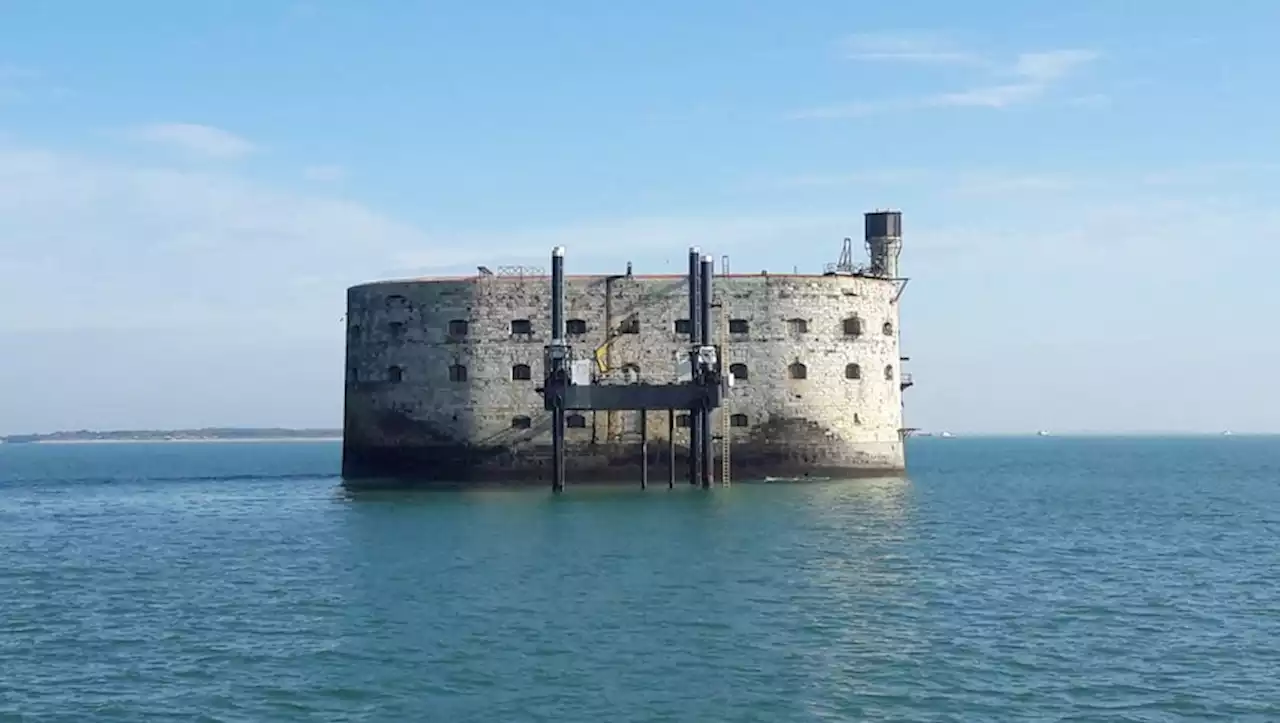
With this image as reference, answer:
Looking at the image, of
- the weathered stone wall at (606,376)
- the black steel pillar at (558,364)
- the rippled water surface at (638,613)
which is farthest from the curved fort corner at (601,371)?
the rippled water surface at (638,613)

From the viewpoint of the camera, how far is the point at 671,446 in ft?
162

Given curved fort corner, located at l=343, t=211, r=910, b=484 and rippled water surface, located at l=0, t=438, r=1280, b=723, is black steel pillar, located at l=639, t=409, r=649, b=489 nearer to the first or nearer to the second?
curved fort corner, located at l=343, t=211, r=910, b=484

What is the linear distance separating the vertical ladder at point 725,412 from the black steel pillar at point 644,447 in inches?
93.1

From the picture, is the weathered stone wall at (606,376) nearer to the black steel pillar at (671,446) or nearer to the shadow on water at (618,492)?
the black steel pillar at (671,446)

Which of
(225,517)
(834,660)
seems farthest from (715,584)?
(225,517)

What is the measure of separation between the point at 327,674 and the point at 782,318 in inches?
1299

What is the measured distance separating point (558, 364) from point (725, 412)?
19.4ft

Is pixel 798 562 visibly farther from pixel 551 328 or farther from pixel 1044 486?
pixel 1044 486

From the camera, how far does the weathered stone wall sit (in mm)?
52656

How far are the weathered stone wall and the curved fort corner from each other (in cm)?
4

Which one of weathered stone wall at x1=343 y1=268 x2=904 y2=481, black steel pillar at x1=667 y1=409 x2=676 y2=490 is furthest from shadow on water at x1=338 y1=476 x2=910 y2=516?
weathered stone wall at x1=343 y1=268 x2=904 y2=481

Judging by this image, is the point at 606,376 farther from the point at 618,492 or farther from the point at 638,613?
the point at 638,613

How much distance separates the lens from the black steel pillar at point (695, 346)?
50.0 meters

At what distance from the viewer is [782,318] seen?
53250 millimetres
